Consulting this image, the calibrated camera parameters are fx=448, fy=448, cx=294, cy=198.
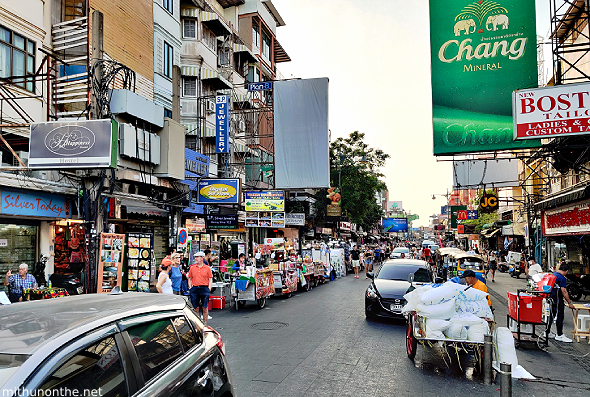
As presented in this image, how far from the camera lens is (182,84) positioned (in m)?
28.1

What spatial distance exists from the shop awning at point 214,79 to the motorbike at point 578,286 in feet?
72.2

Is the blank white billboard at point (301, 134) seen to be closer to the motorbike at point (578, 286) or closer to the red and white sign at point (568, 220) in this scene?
the red and white sign at point (568, 220)

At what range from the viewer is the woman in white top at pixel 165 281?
428 inches

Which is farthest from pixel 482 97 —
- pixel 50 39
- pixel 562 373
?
pixel 50 39

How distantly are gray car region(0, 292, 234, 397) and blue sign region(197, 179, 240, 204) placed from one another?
707 inches

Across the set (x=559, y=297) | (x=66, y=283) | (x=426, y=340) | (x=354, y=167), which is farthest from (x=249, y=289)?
(x=354, y=167)

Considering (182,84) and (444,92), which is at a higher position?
(182,84)

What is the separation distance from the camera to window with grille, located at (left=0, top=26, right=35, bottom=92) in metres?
13.7

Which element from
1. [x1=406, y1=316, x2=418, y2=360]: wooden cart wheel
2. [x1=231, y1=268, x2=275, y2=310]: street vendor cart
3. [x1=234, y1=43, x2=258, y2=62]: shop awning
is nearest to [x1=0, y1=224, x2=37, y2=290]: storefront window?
[x1=231, y1=268, x2=275, y2=310]: street vendor cart

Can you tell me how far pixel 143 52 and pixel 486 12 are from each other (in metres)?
14.7

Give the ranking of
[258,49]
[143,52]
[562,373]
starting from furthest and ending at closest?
1. [258,49]
2. [143,52]
3. [562,373]

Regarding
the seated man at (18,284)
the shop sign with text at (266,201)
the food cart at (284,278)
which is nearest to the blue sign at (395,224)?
the shop sign with text at (266,201)

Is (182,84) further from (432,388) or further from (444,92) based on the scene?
(432,388)

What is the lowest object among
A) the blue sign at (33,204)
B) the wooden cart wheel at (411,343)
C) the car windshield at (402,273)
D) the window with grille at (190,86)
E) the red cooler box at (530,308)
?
the wooden cart wheel at (411,343)
